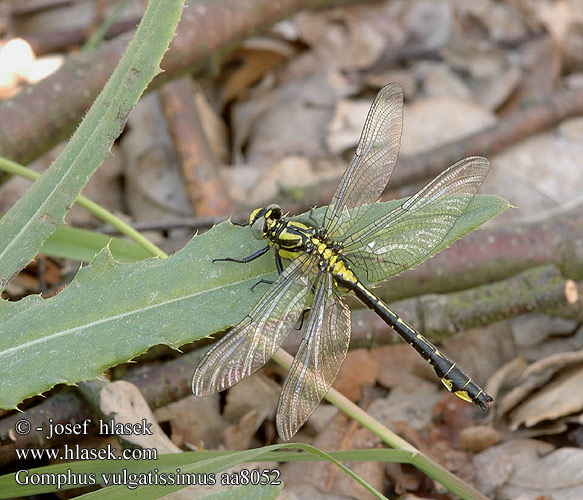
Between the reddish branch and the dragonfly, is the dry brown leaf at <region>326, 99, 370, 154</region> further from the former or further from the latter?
the dragonfly

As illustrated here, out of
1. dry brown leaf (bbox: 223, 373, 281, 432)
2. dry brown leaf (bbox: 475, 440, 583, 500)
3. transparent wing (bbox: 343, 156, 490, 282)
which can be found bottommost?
dry brown leaf (bbox: 475, 440, 583, 500)

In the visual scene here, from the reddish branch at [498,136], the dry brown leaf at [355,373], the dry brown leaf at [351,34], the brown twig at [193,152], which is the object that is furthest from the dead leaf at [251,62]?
the dry brown leaf at [355,373]

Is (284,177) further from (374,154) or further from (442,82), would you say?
(442,82)

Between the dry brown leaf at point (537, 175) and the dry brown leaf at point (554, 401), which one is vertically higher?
the dry brown leaf at point (537, 175)

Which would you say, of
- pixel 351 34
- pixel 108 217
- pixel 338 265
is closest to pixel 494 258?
pixel 338 265

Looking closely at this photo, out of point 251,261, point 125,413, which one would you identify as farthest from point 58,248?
point 251,261

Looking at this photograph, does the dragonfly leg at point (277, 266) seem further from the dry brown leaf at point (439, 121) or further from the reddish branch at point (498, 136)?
the dry brown leaf at point (439, 121)
